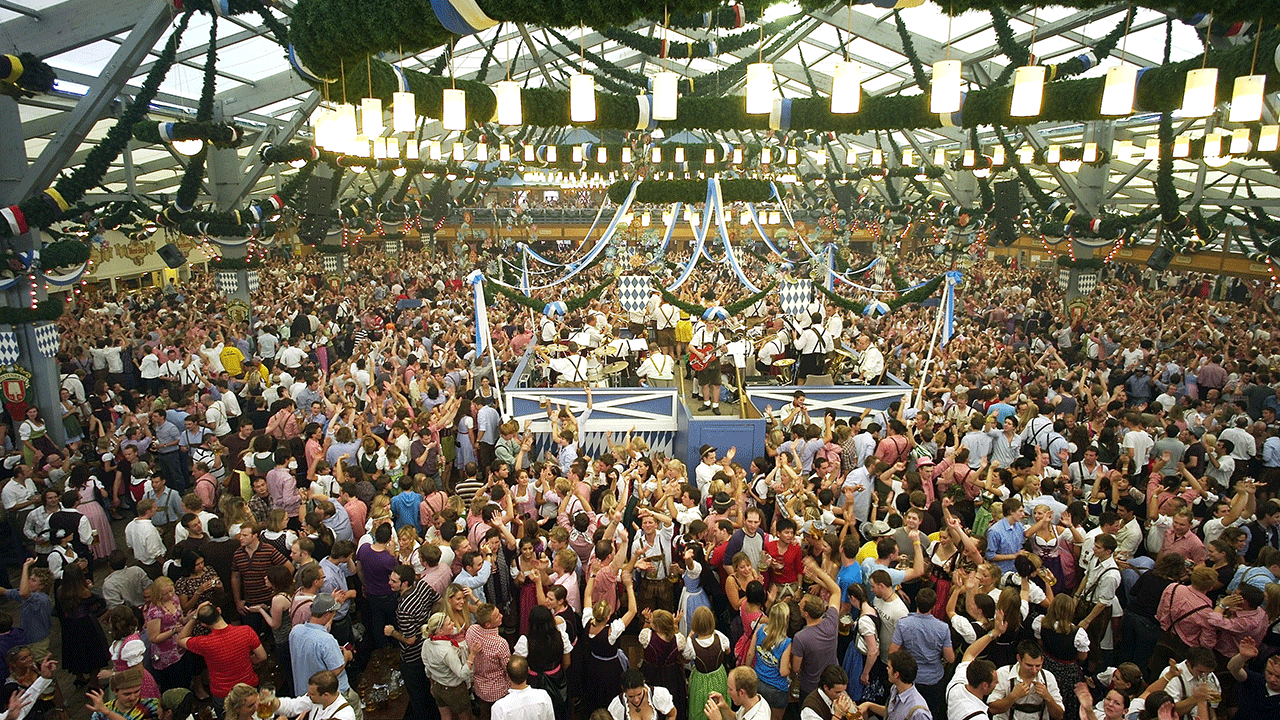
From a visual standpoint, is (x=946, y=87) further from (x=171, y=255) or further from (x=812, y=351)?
(x=171, y=255)

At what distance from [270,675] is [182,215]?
7.43 metres

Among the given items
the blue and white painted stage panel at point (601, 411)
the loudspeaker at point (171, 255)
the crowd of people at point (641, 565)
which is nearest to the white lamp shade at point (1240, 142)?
the crowd of people at point (641, 565)

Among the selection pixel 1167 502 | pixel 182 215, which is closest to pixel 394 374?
pixel 182 215

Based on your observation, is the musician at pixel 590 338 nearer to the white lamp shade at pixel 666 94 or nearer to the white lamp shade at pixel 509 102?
the white lamp shade at pixel 666 94

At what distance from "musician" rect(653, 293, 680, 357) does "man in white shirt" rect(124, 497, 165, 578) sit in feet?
26.5

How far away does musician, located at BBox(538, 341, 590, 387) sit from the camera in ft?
30.6

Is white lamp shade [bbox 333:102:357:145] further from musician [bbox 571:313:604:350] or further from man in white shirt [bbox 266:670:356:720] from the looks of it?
musician [bbox 571:313:604:350]

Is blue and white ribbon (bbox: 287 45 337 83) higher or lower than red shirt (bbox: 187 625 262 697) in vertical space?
higher

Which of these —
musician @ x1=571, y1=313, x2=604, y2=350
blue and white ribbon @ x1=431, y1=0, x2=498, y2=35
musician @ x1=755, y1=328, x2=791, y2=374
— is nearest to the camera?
blue and white ribbon @ x1=431, y1=0, x2=498, y2=35

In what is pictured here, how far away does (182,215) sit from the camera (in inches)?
385

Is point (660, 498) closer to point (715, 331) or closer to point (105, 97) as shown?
point (715, 331)

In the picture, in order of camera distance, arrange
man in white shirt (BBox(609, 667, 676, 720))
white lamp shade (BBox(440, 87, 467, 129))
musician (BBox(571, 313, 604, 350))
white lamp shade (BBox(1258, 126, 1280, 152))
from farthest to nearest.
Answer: musician (BBox(571, 313, 604, 350))
white lamp shade (BBox(1258, 126, 1280, 152))
white lamp shade (BBox(440, 87, 467, 129))
man in white shirt (BBox(609, 667, 676, 720))

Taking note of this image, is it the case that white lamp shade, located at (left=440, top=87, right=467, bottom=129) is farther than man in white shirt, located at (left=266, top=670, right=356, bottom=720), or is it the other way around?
white lamp shade, located at (left=440, top=87, right=467, bottom=129)

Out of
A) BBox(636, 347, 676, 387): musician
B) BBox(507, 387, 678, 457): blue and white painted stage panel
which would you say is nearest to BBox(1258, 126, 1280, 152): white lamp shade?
BBox(507, 387, 678, 457): blue and white painted stage panel
